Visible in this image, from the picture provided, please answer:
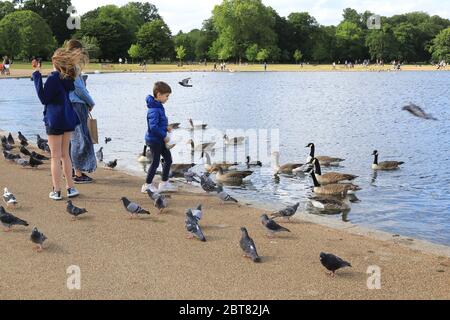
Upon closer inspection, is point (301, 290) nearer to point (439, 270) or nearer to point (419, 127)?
point (439, 270)

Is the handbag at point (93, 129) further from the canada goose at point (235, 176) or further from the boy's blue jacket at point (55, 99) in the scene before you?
the canada goose at point (235, 176)

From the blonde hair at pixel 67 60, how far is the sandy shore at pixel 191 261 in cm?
208

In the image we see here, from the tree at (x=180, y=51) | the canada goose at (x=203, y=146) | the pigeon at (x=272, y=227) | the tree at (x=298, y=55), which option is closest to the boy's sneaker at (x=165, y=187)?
the pigeon at (x=272, y=227)

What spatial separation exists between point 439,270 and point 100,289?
3.59 m

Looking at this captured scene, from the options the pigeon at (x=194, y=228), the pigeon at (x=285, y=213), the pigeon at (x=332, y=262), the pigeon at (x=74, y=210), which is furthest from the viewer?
the pigeon at (x=285, y=213)

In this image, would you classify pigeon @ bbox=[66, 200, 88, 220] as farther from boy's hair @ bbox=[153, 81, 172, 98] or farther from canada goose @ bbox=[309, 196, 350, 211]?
canada goose @ bbox=[309, 196, 350, 211]

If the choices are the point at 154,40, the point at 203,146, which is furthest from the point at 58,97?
the point at 154,40

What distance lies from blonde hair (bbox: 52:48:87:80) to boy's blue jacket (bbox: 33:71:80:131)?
0.32 ft

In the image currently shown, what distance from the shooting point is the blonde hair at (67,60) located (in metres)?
8.02

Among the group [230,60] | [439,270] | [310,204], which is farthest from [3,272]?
[230,60]

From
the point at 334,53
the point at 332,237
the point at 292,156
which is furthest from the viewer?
the point at 334,53

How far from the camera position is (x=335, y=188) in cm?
1086

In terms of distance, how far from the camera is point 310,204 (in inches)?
405

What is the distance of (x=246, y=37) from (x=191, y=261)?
116162 mm
